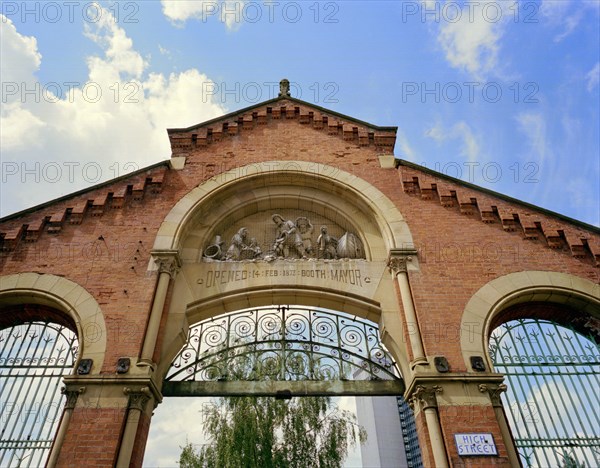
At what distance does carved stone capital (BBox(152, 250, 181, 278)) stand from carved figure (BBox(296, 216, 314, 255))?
293cm

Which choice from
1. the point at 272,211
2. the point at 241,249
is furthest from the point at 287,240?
the point at 272,211

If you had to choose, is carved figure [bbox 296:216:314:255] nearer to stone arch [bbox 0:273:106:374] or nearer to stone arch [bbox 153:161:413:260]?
stone arch [bbox 153:161:413:260]

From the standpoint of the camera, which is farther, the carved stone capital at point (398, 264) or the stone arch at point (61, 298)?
the carved stone capital at point (398, 264)

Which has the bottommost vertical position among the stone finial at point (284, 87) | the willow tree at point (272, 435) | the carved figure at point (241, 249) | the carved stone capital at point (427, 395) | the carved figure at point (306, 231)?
the carved stone capital at point (427, 395)

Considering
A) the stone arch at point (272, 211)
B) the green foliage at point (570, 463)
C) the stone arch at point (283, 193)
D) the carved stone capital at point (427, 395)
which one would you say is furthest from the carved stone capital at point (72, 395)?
the green foliage at point (570, 463)

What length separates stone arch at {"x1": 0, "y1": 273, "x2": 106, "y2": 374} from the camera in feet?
25.2

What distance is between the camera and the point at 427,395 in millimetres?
6949

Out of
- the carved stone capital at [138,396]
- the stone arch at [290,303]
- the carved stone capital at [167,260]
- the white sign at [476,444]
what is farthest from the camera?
the carved stone capital at [167,260]

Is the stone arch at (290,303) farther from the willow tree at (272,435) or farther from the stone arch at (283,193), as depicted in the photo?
the willow tree at (272,435)

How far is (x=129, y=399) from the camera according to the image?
22.4 feet

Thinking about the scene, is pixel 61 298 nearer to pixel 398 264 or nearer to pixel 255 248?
pixel 255 248

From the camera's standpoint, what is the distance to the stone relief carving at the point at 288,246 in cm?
946

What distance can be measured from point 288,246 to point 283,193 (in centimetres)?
162

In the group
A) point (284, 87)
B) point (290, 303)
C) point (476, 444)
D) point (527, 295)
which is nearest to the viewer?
point (476, 444)
